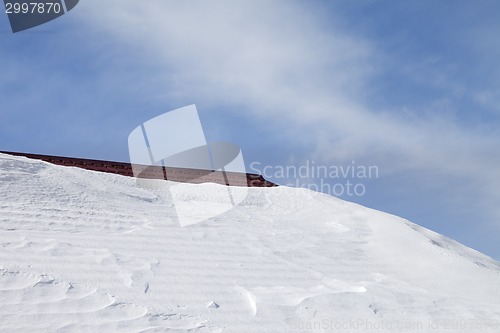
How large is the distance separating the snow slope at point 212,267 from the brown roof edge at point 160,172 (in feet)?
2.51

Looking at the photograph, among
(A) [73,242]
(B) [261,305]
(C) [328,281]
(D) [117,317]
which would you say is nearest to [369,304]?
(C) [328,281]

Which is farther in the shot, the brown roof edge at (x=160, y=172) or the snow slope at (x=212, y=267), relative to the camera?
the brown roof edge at (x=160, y=172)

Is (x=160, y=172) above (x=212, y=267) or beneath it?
above

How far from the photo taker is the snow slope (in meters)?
3.12

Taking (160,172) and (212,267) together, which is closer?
(212,267)

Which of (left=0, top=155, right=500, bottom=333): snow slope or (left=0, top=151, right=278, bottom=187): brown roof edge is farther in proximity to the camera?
(left=0, top=151, right=278, bottom=187): brown roof edge

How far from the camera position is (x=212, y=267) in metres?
4.03

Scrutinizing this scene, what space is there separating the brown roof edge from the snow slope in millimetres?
766

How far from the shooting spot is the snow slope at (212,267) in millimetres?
3117

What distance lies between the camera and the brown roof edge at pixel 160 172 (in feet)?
22.3

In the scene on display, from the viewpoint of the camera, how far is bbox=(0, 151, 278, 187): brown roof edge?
6.80m

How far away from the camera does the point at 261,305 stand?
3514 mm

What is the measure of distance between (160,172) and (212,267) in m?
3.01

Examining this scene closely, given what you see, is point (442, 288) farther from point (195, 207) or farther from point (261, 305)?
point (195, 207)
